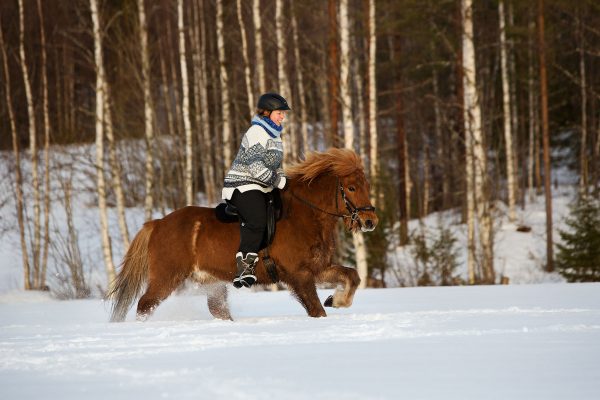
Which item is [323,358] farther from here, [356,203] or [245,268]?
[356,203]

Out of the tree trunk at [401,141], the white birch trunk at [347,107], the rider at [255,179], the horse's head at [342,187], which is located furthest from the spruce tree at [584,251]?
the rider at [255,179]

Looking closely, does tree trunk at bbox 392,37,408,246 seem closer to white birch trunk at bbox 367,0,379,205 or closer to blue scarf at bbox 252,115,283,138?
white birch trunk at bbox 367,0,379,205

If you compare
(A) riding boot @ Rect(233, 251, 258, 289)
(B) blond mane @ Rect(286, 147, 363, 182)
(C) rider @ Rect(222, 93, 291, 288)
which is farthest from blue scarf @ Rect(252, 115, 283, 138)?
(A) riding boot @ Rect(233, 251, 258, 289)

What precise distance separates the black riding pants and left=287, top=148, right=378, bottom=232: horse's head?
465mm


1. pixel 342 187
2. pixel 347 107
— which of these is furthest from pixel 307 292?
pixel 347 107

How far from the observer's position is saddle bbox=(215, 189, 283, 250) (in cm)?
725

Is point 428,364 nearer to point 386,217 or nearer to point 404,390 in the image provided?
point 404,390

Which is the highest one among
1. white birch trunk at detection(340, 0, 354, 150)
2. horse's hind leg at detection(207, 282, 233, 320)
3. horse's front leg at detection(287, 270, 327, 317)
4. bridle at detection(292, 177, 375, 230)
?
white birch trunk at detection(340, 0, 354, 150)

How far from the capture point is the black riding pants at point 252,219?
23.4 feet

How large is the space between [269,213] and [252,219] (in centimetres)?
19

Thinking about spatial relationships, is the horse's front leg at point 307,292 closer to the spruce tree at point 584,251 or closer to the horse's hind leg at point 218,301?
the horse's hind leg at point 218,301

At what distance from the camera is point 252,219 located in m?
7.16

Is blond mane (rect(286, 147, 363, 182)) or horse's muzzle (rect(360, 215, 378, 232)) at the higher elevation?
→ blond mane (rect(286, 147, 363, 182))

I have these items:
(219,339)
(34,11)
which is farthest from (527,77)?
(219,339)
